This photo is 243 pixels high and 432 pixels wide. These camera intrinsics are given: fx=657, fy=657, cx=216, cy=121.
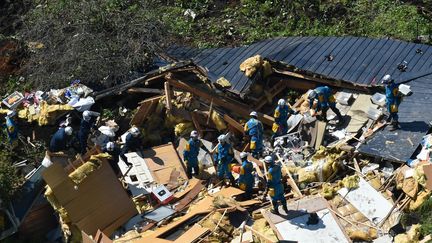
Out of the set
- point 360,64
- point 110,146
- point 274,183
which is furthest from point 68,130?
point 360,64

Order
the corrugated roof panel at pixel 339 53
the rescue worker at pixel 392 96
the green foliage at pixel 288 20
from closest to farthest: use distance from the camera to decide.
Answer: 1. the rescue worker at pixel 392 96
2. the corrugated roof panel at pixel 339 53
3. the green foliage at pixel 288 20

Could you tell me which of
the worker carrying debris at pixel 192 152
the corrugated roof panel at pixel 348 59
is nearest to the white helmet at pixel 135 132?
the worker carrying debris at pixel 192 152

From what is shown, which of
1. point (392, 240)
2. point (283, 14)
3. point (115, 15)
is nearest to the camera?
point (392, 240)

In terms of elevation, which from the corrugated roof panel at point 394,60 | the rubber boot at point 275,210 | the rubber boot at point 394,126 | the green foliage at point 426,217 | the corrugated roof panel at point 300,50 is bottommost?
the green foliage at point 426,217

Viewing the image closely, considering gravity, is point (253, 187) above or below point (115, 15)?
below

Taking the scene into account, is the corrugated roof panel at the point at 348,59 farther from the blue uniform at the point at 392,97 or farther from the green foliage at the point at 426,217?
the green foliage at the point at 426,217

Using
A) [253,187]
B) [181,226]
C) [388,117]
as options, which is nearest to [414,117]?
[388,117]

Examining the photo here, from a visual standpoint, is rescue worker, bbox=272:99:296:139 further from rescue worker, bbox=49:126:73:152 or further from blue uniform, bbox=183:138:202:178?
rescue worker, bbox=49:126:73:152

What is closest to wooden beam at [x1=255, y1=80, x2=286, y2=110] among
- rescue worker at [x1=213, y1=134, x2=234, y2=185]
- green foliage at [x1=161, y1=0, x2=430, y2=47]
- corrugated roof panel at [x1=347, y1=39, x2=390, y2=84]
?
corrugated roof panel at [x1=347, y1=39, x2=390, y2=84]

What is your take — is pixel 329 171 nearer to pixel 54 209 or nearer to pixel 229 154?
pixel 229 154

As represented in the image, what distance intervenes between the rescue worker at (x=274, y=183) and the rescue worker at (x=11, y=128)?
575 cm

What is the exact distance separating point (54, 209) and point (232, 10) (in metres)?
8.37

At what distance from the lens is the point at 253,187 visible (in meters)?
13.2

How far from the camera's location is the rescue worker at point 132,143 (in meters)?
14.3
